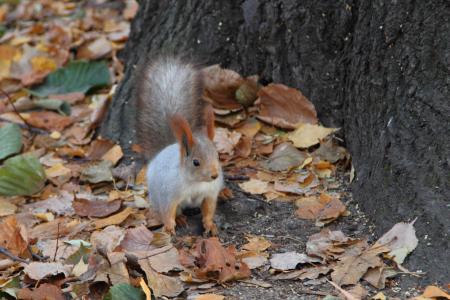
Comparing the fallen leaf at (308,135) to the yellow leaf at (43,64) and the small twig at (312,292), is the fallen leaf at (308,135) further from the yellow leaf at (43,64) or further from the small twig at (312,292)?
the yellow leaf at (43,64)

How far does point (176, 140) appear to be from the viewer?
10.2 feet

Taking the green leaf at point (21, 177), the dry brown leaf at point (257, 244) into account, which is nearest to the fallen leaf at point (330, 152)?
the dry brown leaf at point (257, 244)

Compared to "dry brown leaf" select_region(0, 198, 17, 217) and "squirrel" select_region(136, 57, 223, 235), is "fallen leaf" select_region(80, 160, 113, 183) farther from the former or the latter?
"dry brown leaf" select_region(0, 198, 17, 217)

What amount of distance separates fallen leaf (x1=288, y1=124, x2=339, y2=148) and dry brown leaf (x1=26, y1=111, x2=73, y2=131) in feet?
4.13

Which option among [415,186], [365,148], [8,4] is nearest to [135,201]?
[365,148]

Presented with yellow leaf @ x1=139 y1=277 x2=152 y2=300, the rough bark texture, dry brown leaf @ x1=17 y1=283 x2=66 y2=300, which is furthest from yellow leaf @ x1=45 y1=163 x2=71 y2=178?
yellow leaf @ x1=139 y1=277 x2=152 y2=300

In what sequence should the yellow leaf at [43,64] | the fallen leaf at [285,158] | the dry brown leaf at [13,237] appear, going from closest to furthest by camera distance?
the dry brown leaf at [13,237] → the fallen leaf at [285,158] → the yellow leaf at [43,64]

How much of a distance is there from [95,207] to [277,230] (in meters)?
0.77

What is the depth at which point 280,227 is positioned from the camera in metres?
2.74

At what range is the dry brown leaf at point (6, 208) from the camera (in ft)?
10.2

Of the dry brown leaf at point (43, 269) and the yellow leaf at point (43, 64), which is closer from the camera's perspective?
the dry brown leaf at point (43, 269)

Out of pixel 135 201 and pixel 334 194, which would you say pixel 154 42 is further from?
pixel 334 194

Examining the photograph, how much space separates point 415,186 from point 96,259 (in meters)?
1.04

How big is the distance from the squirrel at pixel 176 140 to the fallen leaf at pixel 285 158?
1.06 feet
